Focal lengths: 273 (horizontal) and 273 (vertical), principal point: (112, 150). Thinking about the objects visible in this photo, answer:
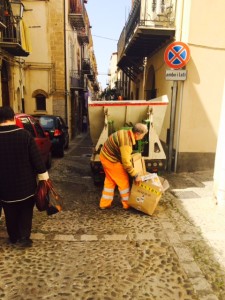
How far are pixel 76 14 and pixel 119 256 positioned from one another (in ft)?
57.9

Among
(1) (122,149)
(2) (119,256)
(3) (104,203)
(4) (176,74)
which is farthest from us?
(4) (176,74)

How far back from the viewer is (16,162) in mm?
3365

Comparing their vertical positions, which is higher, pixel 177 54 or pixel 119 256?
pixel 177 54

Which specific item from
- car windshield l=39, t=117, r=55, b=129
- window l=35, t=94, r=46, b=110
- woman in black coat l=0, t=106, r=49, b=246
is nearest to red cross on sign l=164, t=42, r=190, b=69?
woman in black coat l=0, t=106, r=49, b=246

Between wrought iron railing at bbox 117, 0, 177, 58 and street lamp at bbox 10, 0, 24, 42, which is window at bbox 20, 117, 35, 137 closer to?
wrought iron railing at bbox 117, 0, 177, 58

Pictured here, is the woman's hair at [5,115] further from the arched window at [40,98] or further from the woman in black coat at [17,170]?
the arched window at [40,98]

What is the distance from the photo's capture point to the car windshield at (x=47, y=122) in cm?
1116

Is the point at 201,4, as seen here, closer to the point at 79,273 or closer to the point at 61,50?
the point at 79,273

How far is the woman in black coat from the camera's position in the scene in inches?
131

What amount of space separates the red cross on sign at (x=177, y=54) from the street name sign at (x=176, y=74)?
0.47 feet

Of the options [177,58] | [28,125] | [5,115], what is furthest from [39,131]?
[5,115]

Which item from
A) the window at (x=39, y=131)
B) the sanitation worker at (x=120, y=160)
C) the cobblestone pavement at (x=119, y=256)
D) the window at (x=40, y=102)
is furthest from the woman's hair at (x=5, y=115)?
the window at (x=40, y=102)

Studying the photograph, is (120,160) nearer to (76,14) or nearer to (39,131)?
(39,131)

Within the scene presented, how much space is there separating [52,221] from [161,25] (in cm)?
684
